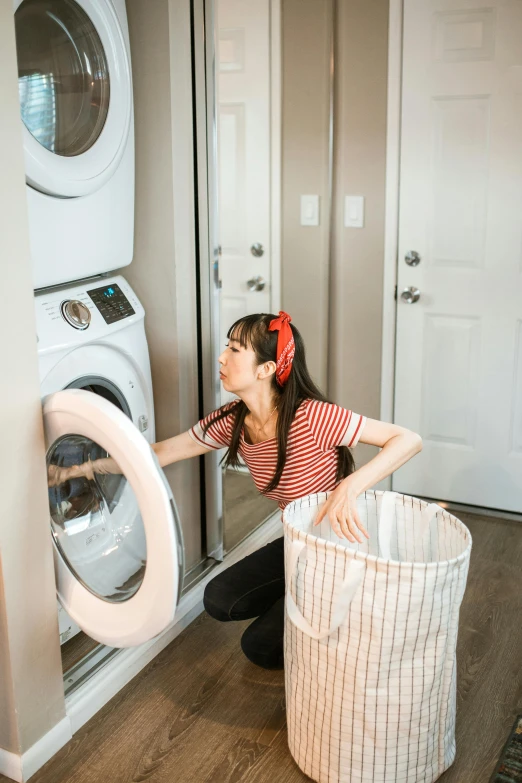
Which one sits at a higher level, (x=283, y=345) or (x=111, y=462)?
(x=283, y=345)

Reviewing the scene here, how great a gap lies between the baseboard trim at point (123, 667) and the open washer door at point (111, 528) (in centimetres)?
29

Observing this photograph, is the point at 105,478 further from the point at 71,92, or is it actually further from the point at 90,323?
the point at 71,92

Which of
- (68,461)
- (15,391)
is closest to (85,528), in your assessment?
(68,461)

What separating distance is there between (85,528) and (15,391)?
439mm

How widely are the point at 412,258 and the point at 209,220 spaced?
3.16 feet

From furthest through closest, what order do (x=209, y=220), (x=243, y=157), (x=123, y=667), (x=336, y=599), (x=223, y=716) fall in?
(x=243, y=157), (x=209, y=220), (x=123, y=667), (x=223, y=716), (x=336, y=599)

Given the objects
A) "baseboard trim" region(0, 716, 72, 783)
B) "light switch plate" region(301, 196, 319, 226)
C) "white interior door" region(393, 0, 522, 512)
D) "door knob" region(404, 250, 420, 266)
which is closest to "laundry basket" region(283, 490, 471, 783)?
"baseboard trim" region(0, 716, 72, 783)

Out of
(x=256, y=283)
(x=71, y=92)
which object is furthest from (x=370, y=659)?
(x=256, y=283)

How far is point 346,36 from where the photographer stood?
304 cm

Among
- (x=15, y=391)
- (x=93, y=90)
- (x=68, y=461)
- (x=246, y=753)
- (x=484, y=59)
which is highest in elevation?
(x=484, y=59)

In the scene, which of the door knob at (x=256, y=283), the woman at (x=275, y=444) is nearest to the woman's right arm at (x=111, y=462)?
the woman at (x=275, y=444)

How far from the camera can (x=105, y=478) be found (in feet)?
6.37

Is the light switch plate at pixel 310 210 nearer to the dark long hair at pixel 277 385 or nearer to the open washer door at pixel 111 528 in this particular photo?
the dark long hair at pixel 277 385

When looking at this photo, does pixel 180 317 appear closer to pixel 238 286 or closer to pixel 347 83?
pixel 238 286
